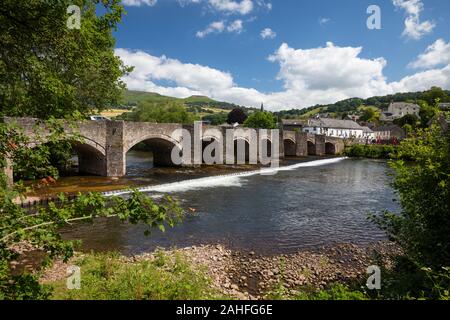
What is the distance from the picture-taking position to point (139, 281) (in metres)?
7.64

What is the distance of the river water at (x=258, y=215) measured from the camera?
41.5ft

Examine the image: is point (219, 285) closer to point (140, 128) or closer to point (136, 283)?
point (136, 283)

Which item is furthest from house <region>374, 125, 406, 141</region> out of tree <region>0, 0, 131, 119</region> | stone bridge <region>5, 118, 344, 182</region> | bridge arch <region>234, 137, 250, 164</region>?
tree <region>0, 0, 131, 119</region>

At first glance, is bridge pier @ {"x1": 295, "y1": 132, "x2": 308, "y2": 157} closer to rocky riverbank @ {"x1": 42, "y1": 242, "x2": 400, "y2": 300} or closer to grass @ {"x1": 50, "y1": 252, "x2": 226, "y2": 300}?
rocky riverbank @ {"x1": 42, "y1": 242, "x2": 400, "y2": 300}

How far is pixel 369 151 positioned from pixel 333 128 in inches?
1442

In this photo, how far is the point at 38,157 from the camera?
181 inches

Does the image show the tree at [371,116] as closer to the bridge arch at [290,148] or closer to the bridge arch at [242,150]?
the bridge arch at [290,148]

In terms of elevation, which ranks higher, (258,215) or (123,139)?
(123,139)

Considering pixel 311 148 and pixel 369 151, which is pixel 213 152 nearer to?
pixel 311 148

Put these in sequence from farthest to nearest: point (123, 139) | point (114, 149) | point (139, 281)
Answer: point (123, 139) < point (114, 149) < point (139, 281)

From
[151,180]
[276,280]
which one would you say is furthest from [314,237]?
[151,180]

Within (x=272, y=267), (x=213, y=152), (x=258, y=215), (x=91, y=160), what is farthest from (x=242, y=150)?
(x=272, y=267)

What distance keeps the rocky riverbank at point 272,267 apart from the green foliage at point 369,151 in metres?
50.6

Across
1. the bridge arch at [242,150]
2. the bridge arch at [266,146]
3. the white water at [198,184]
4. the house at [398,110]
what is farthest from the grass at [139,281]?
the house at [398,110]
